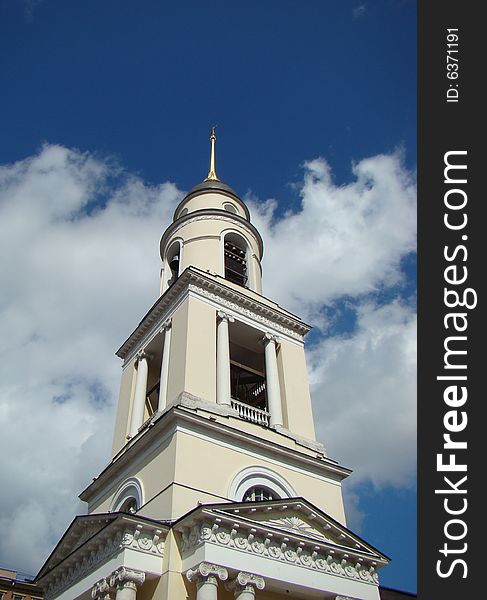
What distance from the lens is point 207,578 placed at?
14695 millimetres

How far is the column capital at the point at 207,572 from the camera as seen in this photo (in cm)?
1472

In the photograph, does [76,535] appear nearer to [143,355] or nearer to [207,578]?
[207,578]

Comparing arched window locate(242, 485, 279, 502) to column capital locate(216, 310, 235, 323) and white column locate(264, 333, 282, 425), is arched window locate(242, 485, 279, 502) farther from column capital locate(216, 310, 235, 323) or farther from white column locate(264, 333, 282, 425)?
column capital locate(216, 310, 235, 323)

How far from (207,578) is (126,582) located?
6.23 feet

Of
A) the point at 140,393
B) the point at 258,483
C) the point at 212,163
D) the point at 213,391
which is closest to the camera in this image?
the point at 258,483

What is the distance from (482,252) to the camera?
13.1m

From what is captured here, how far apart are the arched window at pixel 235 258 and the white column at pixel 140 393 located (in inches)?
215

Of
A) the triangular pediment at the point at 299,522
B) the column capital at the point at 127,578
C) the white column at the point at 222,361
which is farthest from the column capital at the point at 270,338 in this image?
the column capital at the point at 127,578

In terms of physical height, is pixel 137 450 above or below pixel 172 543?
above

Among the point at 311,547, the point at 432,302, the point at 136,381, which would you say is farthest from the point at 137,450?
the point at 432,302

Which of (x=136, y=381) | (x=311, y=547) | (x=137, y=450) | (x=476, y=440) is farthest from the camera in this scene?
(x=136, y=381)

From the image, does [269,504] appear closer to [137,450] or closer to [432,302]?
[137,450]

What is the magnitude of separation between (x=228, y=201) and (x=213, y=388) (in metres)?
12.2

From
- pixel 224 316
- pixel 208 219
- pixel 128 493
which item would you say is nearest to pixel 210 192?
pixel 208 219
